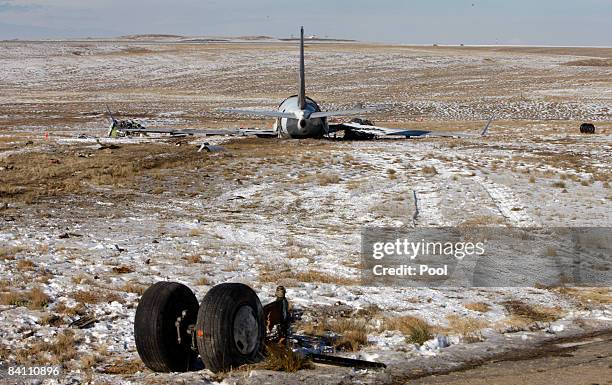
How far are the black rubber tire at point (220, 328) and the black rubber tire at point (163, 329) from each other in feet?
1.77

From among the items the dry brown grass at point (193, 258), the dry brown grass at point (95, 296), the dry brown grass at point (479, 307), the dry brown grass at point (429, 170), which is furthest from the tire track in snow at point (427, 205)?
the dry brown grass at point (95, 296)

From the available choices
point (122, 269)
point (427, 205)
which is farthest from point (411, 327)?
point (427, 205)

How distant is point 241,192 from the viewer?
23000mm

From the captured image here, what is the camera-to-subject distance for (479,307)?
453 inches

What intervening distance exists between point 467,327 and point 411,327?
3.35 ft

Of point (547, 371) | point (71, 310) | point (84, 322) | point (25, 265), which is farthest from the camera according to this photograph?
point (25, 265)

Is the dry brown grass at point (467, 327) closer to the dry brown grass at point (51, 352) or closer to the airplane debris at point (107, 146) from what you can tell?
the dry brown grass at point (51, 352)

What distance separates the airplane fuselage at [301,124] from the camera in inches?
1396

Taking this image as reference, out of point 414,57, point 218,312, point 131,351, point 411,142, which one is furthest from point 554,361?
point 414,57

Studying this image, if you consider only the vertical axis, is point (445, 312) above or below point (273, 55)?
below

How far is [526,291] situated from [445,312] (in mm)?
2391

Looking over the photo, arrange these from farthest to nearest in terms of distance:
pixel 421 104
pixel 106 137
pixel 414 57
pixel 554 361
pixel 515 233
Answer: pixel 414 57
pixel 421 104
pixel 106 137
pixel 515 233
pixel 554 361

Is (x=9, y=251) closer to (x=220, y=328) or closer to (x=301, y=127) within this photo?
(x=220, y=328)

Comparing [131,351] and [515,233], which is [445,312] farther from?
[515,233]
